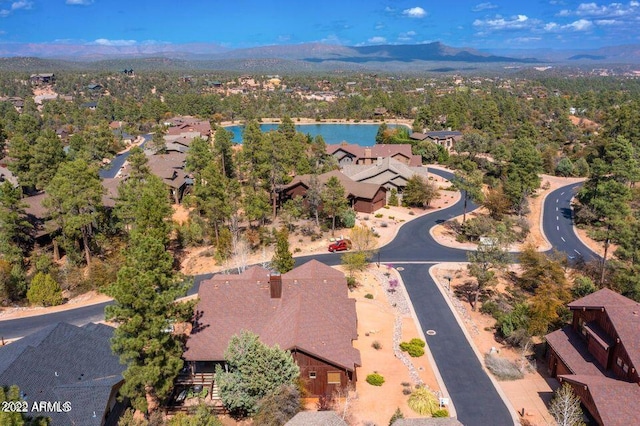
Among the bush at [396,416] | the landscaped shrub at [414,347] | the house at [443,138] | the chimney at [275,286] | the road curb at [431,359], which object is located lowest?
the road curb at [431,359]

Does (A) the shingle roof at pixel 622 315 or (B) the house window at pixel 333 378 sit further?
(B) the house window at pixel 333 378

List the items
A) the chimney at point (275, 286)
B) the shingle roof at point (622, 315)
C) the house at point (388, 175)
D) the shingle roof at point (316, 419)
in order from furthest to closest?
the house at point (388, 175)
the chimney at point (275, 286)
the shingle roof at point (622, 315)
the shingle roof at point (316, 419)

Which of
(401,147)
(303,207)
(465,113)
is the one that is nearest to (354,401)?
(303,207)

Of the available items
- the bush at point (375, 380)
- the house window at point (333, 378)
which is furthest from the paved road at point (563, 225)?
the house window at point (333, 378)

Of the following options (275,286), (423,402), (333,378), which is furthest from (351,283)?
(423,402)

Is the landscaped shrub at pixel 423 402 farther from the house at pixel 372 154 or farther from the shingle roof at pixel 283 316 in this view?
the house at pixel 372 154

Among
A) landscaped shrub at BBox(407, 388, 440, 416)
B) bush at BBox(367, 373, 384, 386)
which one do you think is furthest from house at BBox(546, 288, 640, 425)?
bush at BBox(367, 373, 384, 386)

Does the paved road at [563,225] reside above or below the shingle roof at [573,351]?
below

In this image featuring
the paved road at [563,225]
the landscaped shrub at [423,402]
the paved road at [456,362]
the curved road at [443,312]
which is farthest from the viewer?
the paved road at [563,225]
